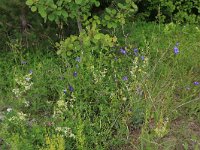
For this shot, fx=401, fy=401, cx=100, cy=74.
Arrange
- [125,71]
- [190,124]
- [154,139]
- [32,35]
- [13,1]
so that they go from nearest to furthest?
[154,139] → [190,124] → [125,71] → [13,1] → [32,35]

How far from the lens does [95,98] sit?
3.52 m

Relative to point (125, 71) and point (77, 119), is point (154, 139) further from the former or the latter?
point (125, 71)

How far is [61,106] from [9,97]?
33.2 inches

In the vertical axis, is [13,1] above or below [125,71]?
above

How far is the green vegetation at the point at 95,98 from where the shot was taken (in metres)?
3.04

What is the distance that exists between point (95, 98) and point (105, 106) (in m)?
0.19

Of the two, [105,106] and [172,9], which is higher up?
[105,106]

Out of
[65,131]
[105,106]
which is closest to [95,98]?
[105,106]

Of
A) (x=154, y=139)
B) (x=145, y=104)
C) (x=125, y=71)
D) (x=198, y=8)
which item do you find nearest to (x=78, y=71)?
(x=125, y=71)

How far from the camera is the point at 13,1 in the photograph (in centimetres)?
447

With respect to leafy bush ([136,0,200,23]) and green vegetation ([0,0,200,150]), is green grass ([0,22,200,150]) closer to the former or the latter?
green vegetation ([0,0,200,150])

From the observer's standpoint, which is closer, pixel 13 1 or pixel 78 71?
pixel 78 71

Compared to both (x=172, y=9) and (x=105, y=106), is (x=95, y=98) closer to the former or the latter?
(x=105, y=106)

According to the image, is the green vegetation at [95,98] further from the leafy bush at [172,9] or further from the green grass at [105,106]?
the leafy bush at [172,9]
